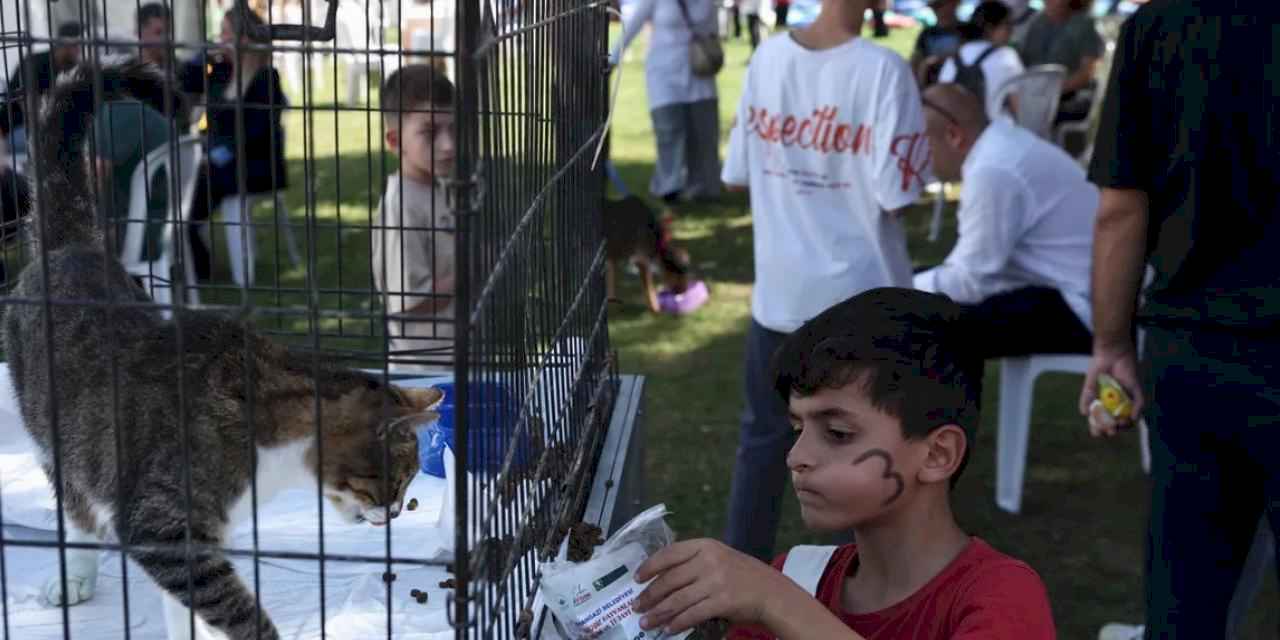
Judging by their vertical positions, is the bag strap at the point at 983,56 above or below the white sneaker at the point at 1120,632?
above

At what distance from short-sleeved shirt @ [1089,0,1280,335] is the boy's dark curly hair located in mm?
869

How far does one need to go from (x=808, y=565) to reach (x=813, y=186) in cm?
189

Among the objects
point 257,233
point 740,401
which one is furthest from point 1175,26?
point 257,233

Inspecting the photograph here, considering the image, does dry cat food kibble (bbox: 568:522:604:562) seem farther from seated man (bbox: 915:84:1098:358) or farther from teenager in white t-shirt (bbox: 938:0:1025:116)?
teenager in white t-shirt (bbox: 938:0:1025:116)

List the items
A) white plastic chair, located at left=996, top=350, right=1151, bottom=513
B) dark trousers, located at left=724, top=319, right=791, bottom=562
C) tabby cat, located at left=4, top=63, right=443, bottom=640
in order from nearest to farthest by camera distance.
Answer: tabby cat, located at left=4, top=63, right=443, bottom=640 → dark trousers, located at left=724, top=319, right=791, bottom=562 → white plastic chair, located at left=996, top=350, right=1151, bottom=513

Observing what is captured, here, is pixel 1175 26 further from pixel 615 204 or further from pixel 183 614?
pixel 615 204

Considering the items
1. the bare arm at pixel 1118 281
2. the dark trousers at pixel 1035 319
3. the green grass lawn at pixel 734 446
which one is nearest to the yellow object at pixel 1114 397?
the bare arm at pixel 1118 281

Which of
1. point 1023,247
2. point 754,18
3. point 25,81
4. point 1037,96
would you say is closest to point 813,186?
point 1023,247

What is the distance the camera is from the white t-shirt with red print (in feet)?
11.0

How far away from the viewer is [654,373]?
5836 millimetres

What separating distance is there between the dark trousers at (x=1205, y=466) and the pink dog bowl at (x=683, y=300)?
4402 millimetres

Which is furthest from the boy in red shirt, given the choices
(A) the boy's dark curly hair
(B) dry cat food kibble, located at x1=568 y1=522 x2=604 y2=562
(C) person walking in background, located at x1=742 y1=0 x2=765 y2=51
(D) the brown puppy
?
(C) person walking in background, located at x1=742 y1=0 x2=765 y2=51

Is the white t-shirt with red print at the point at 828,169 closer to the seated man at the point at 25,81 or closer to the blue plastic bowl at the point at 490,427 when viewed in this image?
the seated man at the point at 25,81

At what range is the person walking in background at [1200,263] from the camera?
2229 millimetres
